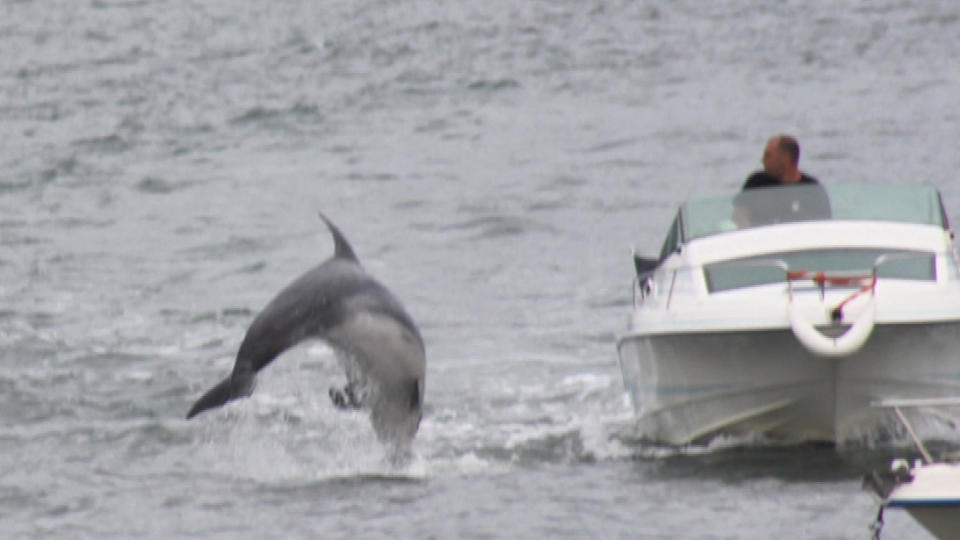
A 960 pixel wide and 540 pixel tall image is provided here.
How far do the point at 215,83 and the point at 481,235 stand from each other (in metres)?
11.2

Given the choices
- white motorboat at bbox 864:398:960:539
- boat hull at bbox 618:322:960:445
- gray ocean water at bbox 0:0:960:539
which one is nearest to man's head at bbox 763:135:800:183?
boat hull at bbox 618:322:960:445

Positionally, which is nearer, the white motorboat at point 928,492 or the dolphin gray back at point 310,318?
the white motorboat at point 928,492

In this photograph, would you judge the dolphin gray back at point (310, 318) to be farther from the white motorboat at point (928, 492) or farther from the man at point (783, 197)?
the white motorboat at point (928, 492)

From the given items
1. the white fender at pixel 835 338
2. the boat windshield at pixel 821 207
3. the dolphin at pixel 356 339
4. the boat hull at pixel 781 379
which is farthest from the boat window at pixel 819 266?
the dolphin at pixel 356 339

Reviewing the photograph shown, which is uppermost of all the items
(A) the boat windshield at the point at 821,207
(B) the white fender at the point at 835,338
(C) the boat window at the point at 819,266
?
(A) the boat windshield at the point at 821,207

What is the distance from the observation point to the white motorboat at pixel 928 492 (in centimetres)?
966

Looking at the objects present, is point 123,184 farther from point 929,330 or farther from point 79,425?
point 929,330

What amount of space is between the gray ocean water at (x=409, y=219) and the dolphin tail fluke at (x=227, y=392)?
683mm

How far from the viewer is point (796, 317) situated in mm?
12984

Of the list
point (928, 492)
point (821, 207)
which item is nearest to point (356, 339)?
point (821, 207)

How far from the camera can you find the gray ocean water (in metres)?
13.4

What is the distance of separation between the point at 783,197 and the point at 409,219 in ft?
35.9

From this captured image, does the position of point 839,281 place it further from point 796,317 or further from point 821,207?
point 821,207

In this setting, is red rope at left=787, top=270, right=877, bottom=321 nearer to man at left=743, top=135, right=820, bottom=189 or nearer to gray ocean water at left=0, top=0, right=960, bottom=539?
gray ocean water at left=0, top=0, right=960, bottom=539
